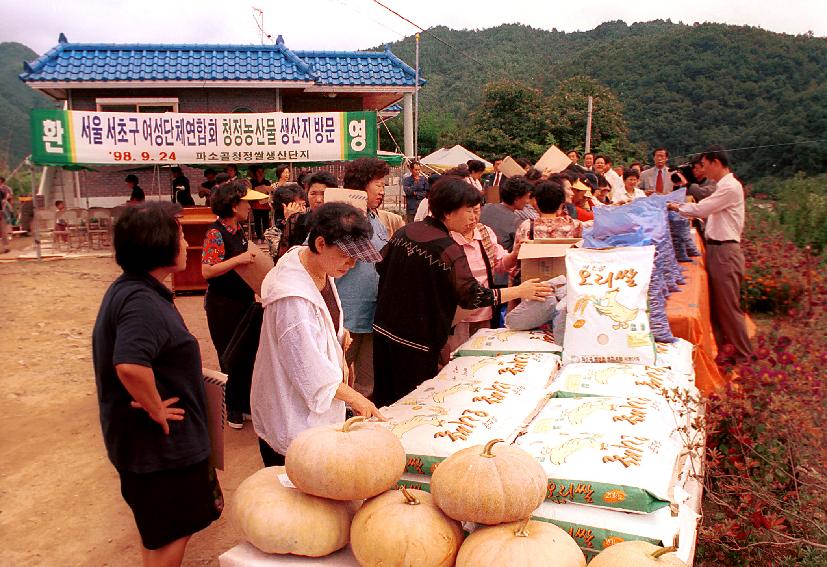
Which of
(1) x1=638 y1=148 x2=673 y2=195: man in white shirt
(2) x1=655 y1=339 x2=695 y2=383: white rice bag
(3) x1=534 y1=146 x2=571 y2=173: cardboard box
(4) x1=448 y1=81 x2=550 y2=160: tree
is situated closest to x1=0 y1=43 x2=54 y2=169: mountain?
(4) x1=448 y1=81 x2=550 y2=160: tree

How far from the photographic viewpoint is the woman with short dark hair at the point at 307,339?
101 inches

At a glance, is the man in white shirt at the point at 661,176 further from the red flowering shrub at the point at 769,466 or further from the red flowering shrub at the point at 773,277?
the red flowering shrub at the point at 769,466

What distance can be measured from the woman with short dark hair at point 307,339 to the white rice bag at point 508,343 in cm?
119

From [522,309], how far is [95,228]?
12540 mm

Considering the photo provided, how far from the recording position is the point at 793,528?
280cm

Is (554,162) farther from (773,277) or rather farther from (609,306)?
(609,306)

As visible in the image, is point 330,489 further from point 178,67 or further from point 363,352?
point 178,67

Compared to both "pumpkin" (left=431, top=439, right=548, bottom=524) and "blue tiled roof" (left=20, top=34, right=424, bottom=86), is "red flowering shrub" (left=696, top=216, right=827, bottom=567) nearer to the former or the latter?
"pumpkin" (left=431, top=439, right=548, bottom=524)

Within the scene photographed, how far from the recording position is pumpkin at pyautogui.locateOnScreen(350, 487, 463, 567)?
1895 millimetres

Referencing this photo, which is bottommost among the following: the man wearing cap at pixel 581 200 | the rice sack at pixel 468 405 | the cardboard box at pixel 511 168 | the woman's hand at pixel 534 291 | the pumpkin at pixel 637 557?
the pumpkin at pixel 637 557

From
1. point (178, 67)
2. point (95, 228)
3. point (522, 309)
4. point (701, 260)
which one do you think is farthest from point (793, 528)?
point (178, 67)

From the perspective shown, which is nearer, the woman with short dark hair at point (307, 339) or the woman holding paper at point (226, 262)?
the woman with short dark hair at point (307, 339)

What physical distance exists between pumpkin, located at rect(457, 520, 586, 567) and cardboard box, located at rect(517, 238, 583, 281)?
2.51m

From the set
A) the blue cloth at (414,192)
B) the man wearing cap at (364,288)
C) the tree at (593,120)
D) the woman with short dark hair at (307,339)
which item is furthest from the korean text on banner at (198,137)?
the tree at (593,120)
